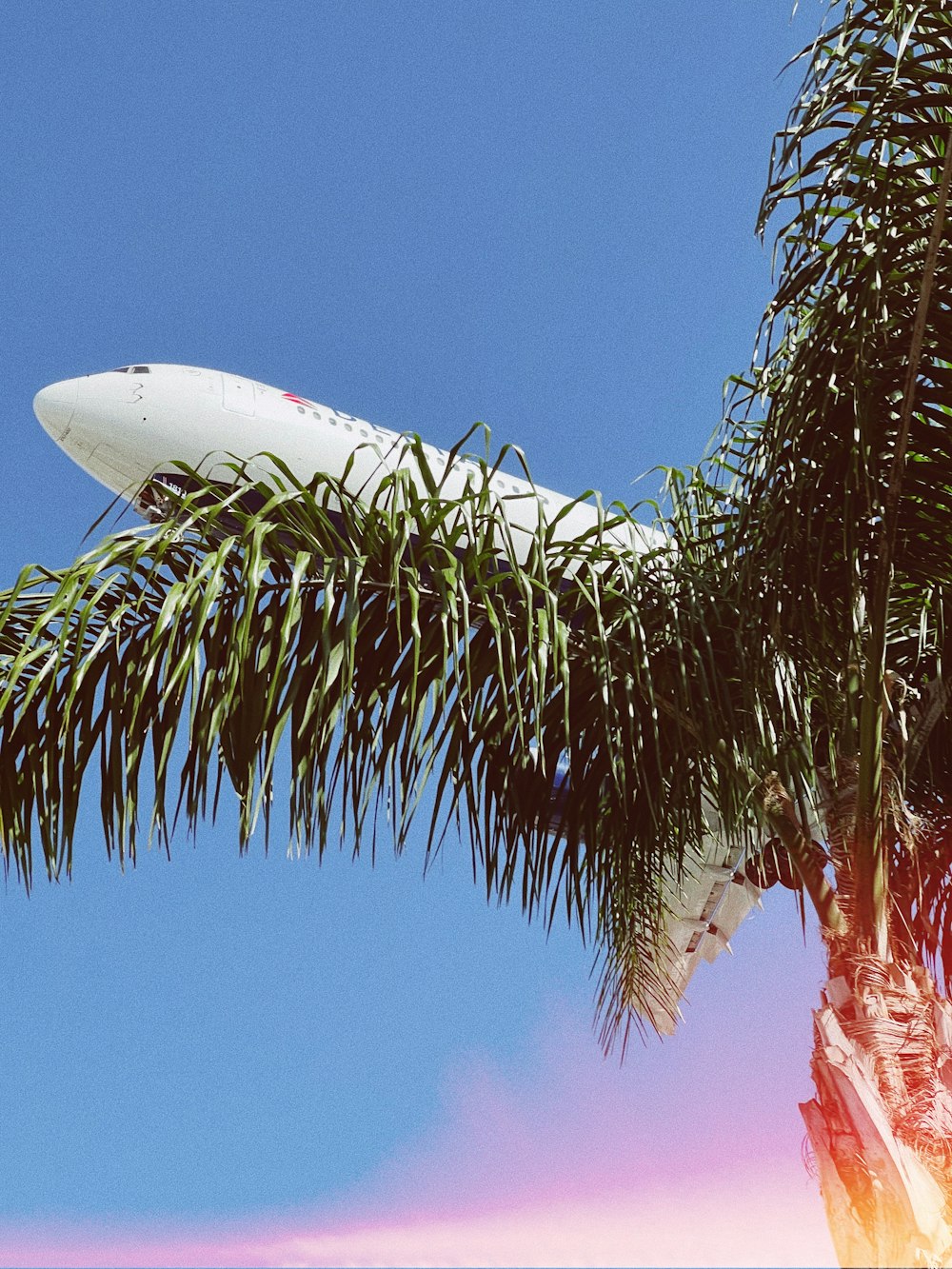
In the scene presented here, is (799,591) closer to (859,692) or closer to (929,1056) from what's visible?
(859,692)

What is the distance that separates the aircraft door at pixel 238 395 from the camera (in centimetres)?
2023

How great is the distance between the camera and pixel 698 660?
3.26 m

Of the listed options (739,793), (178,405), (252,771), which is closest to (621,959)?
(739,793)

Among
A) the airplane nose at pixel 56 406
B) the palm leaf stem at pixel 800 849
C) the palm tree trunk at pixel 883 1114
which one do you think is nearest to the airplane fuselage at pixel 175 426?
the airplane nose at pixel 56 406

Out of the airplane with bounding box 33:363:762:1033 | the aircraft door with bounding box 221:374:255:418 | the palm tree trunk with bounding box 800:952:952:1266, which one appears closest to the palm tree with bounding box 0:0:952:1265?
the palm tree trunk with bounding box 800:952:952:1266

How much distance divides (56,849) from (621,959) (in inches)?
87.6

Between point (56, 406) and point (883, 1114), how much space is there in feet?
62.8

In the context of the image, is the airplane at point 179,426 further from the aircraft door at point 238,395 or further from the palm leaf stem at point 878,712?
the palm leaf stem at point 878,712

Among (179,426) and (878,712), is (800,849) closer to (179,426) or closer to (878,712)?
(878,712)

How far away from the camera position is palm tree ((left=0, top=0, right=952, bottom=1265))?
2799 millimetres

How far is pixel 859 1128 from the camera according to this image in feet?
9.35

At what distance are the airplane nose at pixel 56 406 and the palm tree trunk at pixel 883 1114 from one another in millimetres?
18674

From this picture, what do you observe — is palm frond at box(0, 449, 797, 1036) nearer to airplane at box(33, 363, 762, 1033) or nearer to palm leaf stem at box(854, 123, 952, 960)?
palm leaf stem at box(854, 123, 952, 960)

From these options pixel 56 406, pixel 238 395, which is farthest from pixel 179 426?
pixel 56 406
